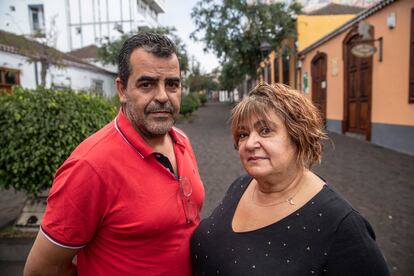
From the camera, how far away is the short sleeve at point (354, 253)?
134 centimetres

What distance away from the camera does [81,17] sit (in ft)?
109

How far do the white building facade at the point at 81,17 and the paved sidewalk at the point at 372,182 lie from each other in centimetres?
2447

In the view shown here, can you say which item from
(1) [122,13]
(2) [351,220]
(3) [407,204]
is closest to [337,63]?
(3) [407,204]

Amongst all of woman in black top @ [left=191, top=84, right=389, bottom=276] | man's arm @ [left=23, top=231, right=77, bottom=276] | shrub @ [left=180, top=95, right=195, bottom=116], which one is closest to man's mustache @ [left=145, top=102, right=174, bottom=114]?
woman in black top @ [left=191, top=84, right=389, bottom=276]

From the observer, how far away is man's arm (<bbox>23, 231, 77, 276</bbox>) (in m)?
1.58

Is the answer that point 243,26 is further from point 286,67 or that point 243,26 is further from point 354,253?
point 354,253

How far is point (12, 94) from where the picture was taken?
4090mm

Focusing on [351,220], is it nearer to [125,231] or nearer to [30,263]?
[125,231]

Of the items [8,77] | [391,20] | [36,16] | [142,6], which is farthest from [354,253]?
[36,16]

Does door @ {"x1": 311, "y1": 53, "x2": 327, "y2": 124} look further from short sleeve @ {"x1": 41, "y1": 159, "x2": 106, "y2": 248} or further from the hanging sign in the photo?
short sleeve @ {"x1": 41, "y1": 159, "x2": 106, "y2": 248}

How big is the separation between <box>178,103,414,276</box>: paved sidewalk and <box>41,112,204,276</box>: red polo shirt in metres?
1.16

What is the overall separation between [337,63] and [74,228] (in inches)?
543

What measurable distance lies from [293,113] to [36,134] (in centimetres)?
327

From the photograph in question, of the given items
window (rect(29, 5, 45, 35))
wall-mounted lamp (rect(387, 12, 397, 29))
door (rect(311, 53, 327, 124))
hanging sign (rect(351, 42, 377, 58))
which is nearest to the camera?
wall-mounted lamp (rect(387, 12, 397, 29))
